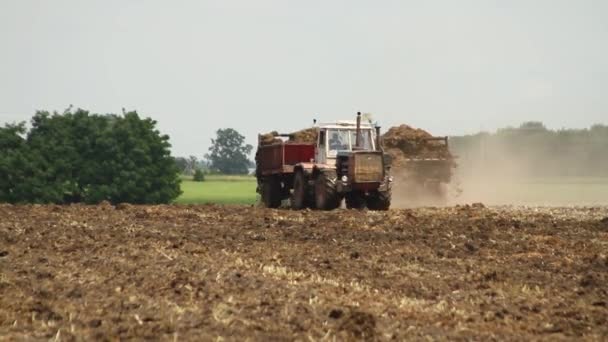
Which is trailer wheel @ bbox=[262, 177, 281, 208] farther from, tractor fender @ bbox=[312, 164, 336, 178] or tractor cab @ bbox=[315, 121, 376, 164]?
tractor cab @ bbox=[315, 121, 376, 164]

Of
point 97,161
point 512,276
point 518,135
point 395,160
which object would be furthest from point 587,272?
point 97,161

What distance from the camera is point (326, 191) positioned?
26656 millimetres

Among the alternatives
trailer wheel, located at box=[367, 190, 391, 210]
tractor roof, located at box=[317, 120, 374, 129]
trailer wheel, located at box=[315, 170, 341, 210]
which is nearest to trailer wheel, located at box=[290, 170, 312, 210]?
trailer wheel, located at box=[315, 170, 341, 210]

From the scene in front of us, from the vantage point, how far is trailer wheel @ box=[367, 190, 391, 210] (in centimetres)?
2723

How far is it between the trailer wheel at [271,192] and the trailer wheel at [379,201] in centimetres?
432

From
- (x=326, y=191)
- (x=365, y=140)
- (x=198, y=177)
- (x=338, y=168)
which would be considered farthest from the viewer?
(x=198, y=177)

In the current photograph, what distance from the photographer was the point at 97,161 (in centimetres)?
6794

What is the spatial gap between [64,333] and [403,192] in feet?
95.4

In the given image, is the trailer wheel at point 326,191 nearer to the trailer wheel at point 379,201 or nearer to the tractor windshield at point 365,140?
the trailer wheel at point 379,201

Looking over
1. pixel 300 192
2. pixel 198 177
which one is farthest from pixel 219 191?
pixel 300 192

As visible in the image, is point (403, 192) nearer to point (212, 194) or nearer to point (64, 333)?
point (64, 333)

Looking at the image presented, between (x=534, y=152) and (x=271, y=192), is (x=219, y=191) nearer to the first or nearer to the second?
(x=534, y=152)

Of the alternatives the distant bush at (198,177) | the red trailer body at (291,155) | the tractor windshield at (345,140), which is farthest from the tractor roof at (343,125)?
the distant bush at (198,177)

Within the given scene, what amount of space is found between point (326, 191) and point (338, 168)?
2.71 feet
